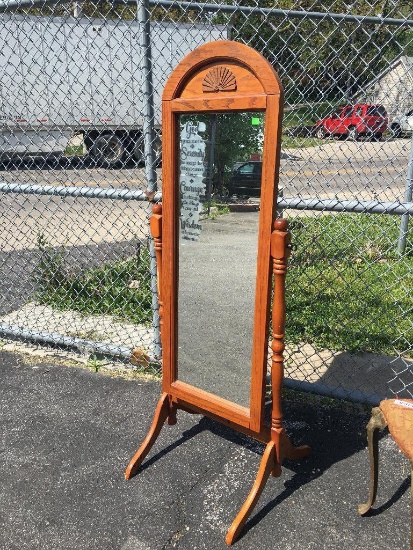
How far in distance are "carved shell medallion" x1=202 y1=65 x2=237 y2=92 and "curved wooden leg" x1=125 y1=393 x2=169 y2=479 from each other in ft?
5.12

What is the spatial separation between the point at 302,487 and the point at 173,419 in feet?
2.52

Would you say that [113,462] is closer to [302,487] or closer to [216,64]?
[302,487]

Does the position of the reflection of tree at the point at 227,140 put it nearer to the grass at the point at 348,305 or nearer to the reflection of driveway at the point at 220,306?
the reflection of driveway at the point at 220,306

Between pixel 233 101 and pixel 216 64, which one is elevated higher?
pixel 216 64

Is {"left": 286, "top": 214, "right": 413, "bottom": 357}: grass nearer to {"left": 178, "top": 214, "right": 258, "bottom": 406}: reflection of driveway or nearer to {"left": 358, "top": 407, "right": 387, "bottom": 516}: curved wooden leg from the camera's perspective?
{"left": 178, "top": 214, "right": 258, "bottom": 406}: reflection of driveway

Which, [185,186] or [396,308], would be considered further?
[396,308]

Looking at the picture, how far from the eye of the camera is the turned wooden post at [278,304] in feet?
6.46

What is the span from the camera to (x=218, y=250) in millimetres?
2379

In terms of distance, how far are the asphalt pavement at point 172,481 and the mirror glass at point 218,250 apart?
1.61 ft

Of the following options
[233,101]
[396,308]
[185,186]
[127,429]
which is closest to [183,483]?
[127,429]

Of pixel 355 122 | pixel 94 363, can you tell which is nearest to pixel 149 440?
pixel 94 363

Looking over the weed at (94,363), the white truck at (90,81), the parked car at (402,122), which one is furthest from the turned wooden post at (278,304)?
the parked car at (402,122)

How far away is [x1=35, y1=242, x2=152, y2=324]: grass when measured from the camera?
14.3 feet

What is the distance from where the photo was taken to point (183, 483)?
2482 millimetres
